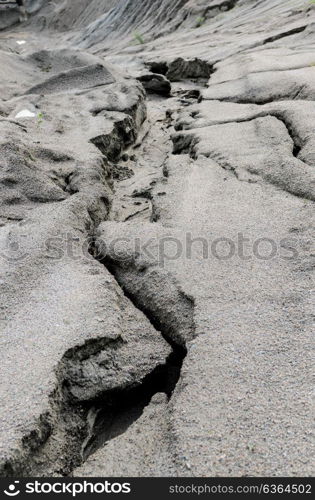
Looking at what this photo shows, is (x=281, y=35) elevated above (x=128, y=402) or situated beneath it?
elevated above

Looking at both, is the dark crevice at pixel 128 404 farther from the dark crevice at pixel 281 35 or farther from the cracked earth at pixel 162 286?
the dark crevice at pixel 281 35

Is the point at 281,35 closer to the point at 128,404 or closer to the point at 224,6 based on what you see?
the point at 224,6

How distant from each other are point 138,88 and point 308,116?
2126mm

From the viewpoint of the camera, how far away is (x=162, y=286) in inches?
69.3

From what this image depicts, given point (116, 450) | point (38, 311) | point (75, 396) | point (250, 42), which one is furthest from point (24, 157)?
point (250, 42)

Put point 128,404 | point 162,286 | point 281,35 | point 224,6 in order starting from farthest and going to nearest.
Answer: point 224,6 < point 281,35 < point 162,286 < point 128,404

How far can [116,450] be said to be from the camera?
4.13ft

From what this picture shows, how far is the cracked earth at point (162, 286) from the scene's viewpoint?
1.22m

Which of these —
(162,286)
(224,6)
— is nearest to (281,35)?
(224,6)

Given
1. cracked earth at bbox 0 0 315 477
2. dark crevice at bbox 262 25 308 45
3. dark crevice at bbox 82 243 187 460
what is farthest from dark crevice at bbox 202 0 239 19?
dark crevice at bbox 82 243 187 460

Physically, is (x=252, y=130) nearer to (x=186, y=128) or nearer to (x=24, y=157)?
(x=186, y=128)

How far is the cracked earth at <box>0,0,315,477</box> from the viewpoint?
4.02ft

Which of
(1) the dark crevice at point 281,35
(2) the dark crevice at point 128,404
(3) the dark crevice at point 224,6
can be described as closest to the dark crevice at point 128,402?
(2) the dark crevice at point 128,404

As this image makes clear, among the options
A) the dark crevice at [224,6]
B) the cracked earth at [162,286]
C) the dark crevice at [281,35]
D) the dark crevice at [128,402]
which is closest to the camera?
the cracked earth at [162,286]
